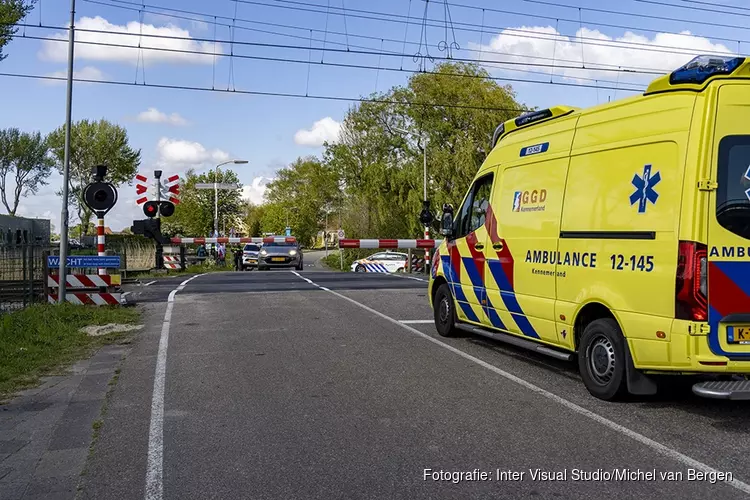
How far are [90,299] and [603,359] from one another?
10.5 m

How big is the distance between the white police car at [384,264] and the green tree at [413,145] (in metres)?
7.50

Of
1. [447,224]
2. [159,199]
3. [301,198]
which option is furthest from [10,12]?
[301,198]

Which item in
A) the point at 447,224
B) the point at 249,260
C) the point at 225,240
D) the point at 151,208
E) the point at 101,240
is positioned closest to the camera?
the point at 447,224

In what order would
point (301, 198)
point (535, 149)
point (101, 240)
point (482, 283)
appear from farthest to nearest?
1. point (301, 198)
2. point (101, 240)
3. point (482, 283)
4. point (535, 149)

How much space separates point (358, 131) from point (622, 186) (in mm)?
47060

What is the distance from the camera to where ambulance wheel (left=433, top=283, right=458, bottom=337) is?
9953 mm

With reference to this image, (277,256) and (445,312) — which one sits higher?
(445,312)

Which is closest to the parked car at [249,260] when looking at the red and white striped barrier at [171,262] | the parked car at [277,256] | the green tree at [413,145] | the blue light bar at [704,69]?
the parked car at [277,256]

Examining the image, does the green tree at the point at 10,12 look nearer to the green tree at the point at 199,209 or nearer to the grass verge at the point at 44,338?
the grass verge at the point at 44,338

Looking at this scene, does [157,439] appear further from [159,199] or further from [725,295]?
[159,199]

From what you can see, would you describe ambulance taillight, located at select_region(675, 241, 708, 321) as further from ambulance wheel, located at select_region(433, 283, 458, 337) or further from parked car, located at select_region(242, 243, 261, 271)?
parked car, located at select_region(242, 243, 261, 271)

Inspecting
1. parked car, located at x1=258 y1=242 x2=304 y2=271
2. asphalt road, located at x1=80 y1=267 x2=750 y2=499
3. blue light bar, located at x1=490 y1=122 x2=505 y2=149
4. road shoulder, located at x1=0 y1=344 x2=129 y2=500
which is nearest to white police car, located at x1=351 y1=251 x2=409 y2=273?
parked car, located at x1=258 y1=242 x2=304 y2=271

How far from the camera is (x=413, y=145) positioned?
49000 mm

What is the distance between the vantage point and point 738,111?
220 inches
